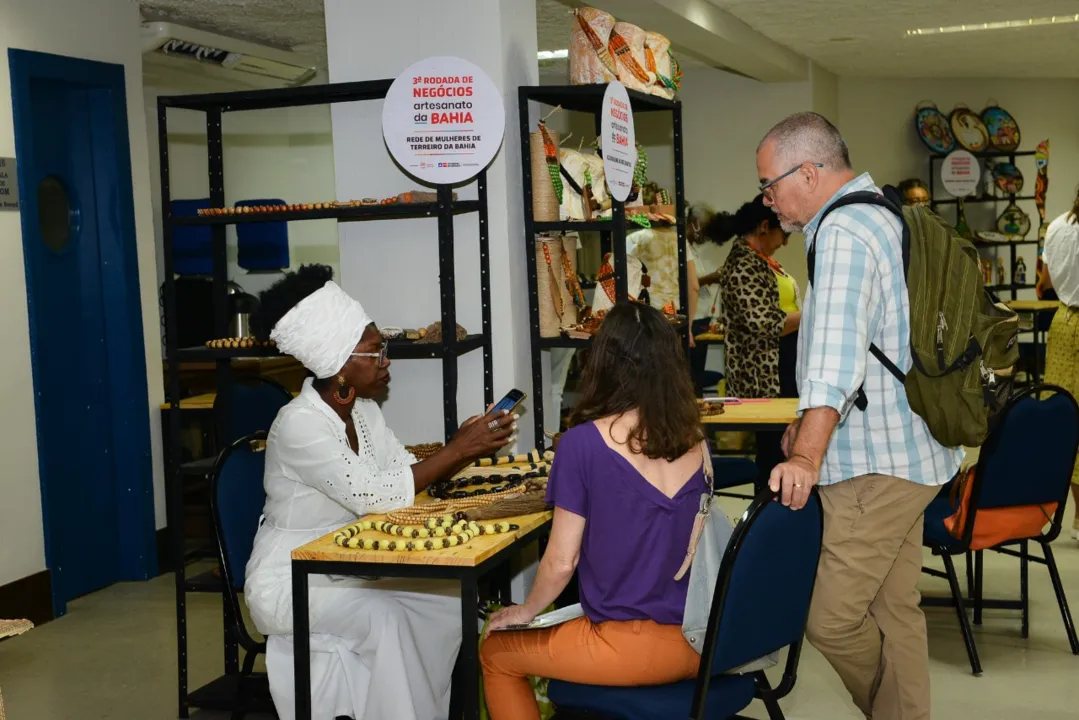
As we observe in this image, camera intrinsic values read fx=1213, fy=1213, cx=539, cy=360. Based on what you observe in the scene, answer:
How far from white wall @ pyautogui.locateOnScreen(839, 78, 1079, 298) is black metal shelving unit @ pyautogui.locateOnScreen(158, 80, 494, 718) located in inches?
355

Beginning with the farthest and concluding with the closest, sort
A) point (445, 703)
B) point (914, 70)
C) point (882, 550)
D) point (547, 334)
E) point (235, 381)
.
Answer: point (914, 70)
point (235, 381)
point (547, 334)
point (445, 703)
point (882, 550)

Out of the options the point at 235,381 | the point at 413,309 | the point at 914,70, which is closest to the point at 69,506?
the point at 235,381

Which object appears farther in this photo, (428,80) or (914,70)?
(914,70)

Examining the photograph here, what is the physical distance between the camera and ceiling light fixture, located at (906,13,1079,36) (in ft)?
30.6

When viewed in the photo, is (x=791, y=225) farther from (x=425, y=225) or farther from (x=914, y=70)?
(x=914, y=70)

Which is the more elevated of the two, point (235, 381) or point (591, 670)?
point (235, 381)

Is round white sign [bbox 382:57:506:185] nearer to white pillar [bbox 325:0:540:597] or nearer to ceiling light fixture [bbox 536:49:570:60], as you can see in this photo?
white pillar [bbox 325:0:540:597]

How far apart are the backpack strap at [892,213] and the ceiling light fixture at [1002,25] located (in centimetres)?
740

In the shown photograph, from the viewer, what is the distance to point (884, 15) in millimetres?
8680

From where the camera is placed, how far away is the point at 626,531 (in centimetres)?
260

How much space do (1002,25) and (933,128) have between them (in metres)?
3.49

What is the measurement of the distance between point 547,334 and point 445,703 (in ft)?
4.98

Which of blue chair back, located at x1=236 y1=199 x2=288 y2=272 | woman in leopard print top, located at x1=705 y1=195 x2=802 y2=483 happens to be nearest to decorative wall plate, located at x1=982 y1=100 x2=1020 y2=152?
blue chair back, located at x1=236 y1=199 x2=288 y2=272

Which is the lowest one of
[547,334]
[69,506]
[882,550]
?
[69,506]
